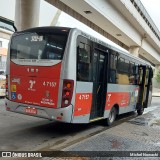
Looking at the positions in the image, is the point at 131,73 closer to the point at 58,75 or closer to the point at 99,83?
the point at 99,83

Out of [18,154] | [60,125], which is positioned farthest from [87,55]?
[18,154]

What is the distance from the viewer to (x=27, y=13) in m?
15.3

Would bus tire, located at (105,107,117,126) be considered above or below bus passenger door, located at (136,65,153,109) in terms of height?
below

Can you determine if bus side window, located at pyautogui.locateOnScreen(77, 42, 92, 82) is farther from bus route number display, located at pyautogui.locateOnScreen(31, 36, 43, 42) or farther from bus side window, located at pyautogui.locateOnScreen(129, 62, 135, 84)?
bus side window, located at pyautogui.locateOnScreen(129, 62, 135, 84)

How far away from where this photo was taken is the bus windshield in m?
6.94

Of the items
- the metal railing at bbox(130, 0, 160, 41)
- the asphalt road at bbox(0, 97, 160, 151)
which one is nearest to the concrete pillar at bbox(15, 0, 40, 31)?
the asphalt road at bbox(0, 97, 160, 151)

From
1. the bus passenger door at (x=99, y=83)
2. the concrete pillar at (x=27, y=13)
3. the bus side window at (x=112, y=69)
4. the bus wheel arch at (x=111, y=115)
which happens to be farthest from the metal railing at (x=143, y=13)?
the bus passenger door at (x=99, y=83)

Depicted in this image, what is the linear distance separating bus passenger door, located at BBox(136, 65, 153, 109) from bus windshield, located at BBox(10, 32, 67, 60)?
6487 millimetres

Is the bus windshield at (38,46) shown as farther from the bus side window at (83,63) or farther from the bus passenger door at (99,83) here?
the bus passenger door at (99,83)

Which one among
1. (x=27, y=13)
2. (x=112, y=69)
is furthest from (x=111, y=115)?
(x=27, y=13)

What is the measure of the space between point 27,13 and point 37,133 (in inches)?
381

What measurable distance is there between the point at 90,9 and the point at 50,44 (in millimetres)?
11135

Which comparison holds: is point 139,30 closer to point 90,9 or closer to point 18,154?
point 90,9

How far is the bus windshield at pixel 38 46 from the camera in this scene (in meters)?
6.94
